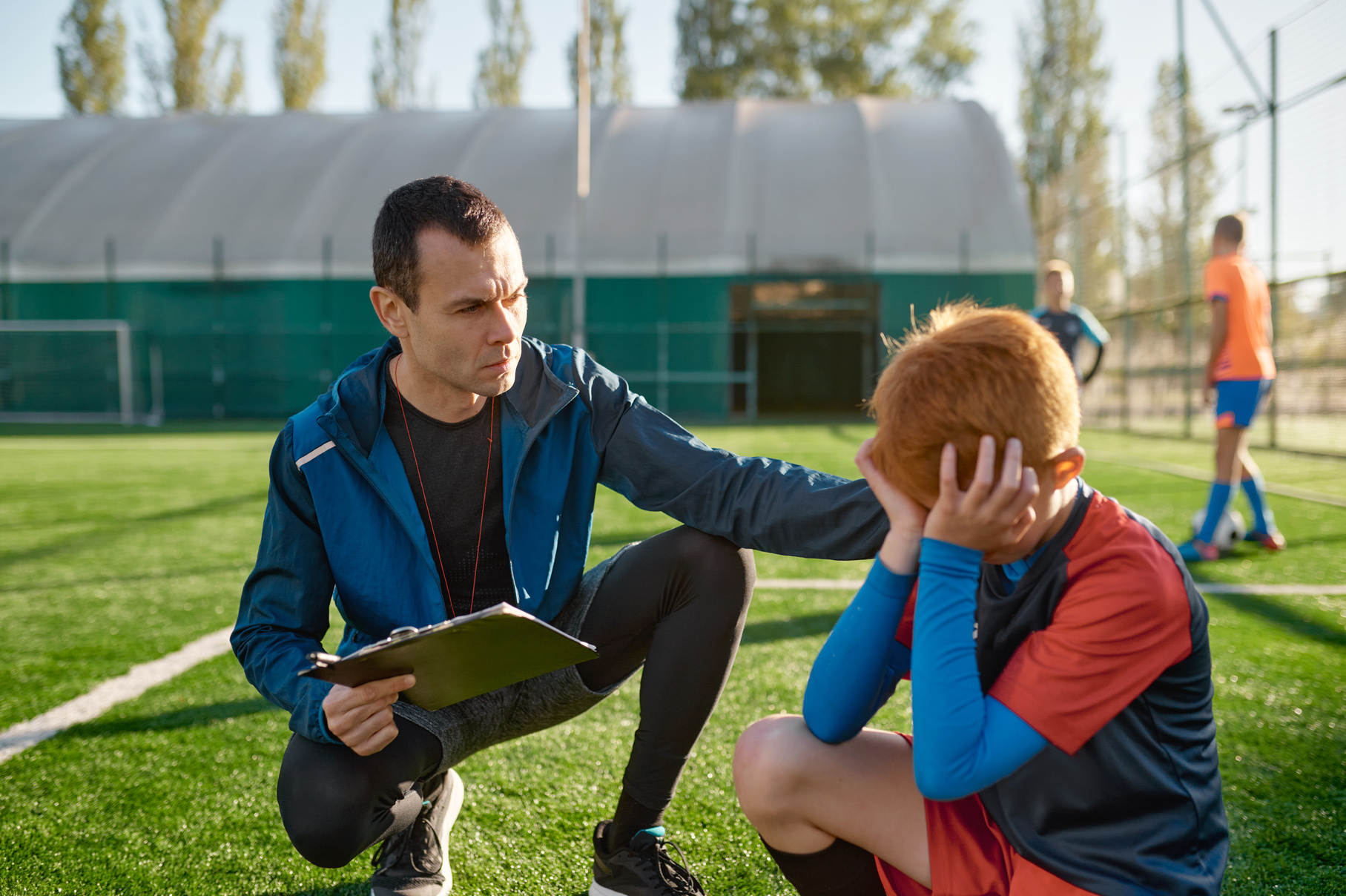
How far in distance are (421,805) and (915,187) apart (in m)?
16.0

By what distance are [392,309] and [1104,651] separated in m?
1.44

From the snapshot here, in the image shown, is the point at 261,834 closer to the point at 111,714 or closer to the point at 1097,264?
the point at 111,714

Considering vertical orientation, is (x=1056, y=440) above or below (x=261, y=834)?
above

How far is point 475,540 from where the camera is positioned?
190 centimetres

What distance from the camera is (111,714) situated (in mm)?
2652

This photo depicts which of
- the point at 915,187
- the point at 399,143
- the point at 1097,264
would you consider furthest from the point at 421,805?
the point at 399,143

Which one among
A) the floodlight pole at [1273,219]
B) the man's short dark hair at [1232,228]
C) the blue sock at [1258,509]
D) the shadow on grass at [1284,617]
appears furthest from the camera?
the floodlight pole at [1273,219]

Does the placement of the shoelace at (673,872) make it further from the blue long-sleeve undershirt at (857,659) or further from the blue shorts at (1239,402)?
the blue shorts at (1239,402)

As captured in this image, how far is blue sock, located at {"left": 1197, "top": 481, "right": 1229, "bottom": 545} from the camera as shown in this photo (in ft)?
14.9

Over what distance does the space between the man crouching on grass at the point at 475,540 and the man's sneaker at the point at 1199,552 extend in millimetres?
3698

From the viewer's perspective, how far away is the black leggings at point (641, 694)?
1.55 m

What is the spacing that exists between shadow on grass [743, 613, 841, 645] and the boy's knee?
1874 mm

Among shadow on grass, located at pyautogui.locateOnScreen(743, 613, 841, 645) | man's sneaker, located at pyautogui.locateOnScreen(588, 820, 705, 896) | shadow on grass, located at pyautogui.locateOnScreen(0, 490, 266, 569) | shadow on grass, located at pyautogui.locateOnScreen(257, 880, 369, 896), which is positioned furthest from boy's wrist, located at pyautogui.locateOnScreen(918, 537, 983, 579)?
shadow on grass, located at pyautogui.locateOnScreen(0, 490, 266, 569)

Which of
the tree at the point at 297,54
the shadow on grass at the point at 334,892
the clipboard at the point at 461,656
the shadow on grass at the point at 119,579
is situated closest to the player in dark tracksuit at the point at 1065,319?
the shadow on grass at the point at 119,579
